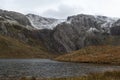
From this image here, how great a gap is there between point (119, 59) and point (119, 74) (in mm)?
142837

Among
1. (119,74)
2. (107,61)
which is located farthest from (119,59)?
(119,74)

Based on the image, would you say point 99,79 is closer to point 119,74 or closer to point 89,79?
point 89,79

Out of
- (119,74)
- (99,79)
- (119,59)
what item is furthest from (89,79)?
(119,59)

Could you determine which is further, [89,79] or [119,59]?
[119,59]

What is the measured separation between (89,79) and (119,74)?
1107 centimetres

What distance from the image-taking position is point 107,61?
199875mm

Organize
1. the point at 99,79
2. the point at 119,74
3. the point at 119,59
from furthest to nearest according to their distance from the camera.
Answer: the point at 119,59, the point at 119,74, the point at 99,79

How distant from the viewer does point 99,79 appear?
50.0 meters

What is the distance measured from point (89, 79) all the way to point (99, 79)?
2141mm

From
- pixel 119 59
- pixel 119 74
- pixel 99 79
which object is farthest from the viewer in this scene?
pixel 119 59

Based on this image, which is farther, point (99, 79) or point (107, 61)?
point (107, 61)

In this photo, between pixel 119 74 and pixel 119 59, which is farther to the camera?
pixel 119 59

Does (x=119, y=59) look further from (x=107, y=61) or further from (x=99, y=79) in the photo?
(x=99, y=79)

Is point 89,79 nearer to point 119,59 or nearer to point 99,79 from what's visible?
point 99,79
